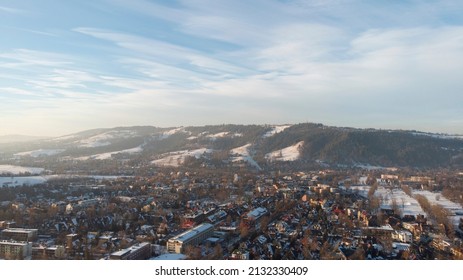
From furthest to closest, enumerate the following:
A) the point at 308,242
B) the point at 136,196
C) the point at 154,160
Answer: the point at 154,160 < the point at 136,196 < the point at 308,242

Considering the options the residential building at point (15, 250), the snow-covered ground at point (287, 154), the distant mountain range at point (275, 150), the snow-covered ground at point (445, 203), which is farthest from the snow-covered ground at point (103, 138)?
the residential building at point (15, 250)

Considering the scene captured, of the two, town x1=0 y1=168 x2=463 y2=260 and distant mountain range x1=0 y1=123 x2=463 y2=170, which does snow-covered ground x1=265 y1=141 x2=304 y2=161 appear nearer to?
distant mountain range x1=0 y1=123 x2=463 y2=170

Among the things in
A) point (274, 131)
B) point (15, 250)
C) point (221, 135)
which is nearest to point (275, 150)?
point (274, 131)

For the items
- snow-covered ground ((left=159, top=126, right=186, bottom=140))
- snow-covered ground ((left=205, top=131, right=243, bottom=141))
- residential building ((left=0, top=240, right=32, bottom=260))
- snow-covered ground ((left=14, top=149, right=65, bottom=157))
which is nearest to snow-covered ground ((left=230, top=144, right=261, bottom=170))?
snow-covered ground ((left=205, top=131, right=243, bottom=141))

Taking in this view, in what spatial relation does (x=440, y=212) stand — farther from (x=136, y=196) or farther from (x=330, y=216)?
(x=136, y=196)

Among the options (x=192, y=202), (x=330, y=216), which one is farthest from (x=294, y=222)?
(x=192, y=202)

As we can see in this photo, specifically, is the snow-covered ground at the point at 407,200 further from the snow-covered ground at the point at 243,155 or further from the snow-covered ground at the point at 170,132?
the snow-covered ground at the point at 170,132
